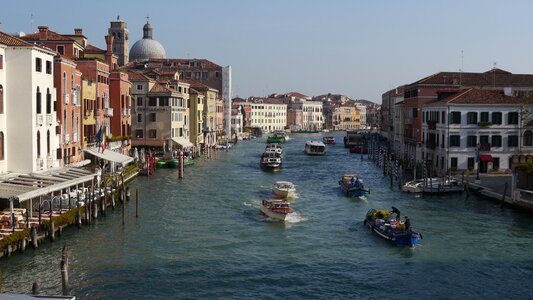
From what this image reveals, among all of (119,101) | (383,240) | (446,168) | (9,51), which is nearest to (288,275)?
(383,240)

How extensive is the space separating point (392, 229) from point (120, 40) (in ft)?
254

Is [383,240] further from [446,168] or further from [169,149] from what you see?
[169,149]

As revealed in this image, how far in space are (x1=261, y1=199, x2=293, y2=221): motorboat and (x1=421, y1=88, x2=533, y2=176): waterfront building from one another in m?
13.8

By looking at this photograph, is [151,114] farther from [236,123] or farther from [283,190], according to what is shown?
[236,123]

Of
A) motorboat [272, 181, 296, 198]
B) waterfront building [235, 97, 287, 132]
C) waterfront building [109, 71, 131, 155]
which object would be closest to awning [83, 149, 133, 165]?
waterfront building [109, 71, 131, 155]

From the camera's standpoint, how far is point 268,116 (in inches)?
5694

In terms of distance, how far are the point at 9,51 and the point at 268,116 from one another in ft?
394

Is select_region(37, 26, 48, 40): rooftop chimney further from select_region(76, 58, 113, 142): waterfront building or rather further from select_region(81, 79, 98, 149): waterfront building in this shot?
select_region(81, 79, 98, 149): waterfront building

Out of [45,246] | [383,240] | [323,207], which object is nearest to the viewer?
[45,246]

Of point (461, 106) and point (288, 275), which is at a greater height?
point (461, 106)

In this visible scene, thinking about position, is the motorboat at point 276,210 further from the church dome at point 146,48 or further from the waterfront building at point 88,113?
the church dome at point 146,48

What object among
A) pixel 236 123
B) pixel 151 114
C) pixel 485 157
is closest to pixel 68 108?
pixel 151 114

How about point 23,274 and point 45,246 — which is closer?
point 23,274

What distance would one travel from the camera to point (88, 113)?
1420 inches
